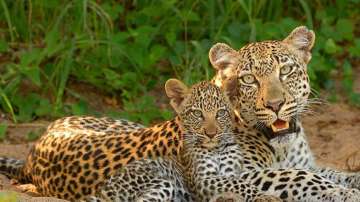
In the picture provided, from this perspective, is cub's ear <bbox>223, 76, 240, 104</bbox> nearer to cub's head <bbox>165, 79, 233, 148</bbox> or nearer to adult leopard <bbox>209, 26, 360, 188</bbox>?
adult leopard <bbox>209, 26, 360, 188</bbox>

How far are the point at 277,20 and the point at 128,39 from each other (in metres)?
1.58

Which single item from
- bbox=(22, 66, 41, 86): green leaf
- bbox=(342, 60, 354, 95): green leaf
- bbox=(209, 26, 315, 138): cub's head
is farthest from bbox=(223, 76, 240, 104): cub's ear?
bbox=(342, 60, 354, 95): green leaf

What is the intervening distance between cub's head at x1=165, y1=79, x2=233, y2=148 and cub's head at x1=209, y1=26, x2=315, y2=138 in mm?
A: 218

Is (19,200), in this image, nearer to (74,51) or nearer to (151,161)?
(151,161)

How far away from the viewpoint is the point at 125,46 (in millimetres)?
12672

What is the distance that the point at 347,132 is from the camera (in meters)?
12.2

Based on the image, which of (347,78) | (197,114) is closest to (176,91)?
(197,114)

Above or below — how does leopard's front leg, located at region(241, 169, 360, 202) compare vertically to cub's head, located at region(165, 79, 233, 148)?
below

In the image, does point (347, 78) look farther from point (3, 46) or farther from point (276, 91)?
point (276, 91)

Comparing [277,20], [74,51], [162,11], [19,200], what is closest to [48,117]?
[74,51]

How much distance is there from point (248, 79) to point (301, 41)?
64cm

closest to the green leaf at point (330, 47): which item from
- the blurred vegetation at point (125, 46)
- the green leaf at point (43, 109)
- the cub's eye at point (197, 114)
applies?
the blurred vegetation at point (125, 46)

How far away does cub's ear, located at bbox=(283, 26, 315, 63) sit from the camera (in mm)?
10117

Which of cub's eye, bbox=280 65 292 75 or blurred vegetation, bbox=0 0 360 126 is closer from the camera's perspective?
cub's eye, bbox=280 65 292 75
